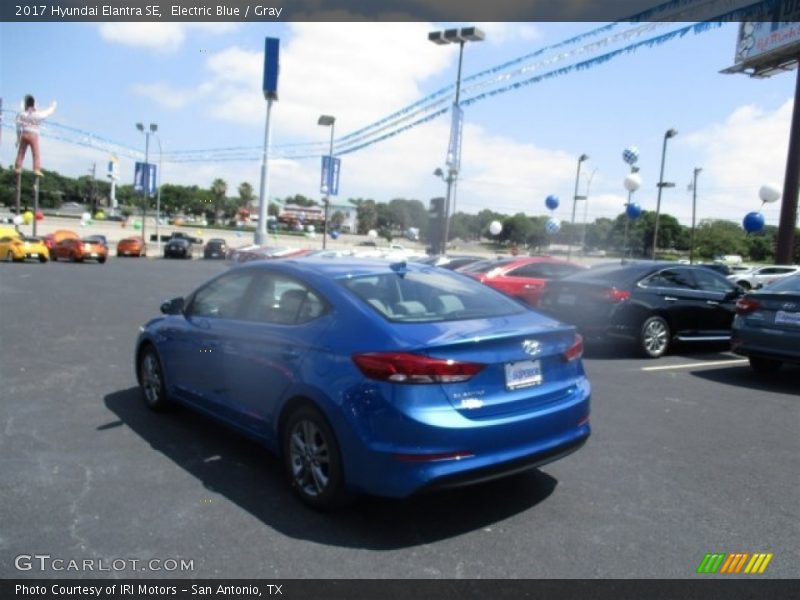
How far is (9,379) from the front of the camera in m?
6.75

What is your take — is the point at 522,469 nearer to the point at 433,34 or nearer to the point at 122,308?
the point at 122,308

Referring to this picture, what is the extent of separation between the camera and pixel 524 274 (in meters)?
12.2

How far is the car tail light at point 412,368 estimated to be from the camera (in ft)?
10.7

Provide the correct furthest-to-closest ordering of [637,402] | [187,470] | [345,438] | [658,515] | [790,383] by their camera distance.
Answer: [790,383], [637,402], [187,470], [658,515], [345,438]

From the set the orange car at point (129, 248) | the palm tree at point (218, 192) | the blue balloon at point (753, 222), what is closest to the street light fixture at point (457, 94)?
the blue balloon at point (753, 222)

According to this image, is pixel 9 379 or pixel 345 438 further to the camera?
pixel 9 379

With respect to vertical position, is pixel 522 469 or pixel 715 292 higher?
pixel 715 292

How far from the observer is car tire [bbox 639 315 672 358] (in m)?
8.92

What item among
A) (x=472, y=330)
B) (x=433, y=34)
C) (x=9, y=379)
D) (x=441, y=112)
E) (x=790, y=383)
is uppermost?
(x=433, y=34)

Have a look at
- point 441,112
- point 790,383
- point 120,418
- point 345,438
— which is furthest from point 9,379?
point 441,112

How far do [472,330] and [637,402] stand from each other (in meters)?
3.58

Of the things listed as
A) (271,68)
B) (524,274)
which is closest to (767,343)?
(524,274)

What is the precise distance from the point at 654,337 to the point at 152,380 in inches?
267

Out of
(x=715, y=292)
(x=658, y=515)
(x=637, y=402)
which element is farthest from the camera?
(x=715, y=292)
